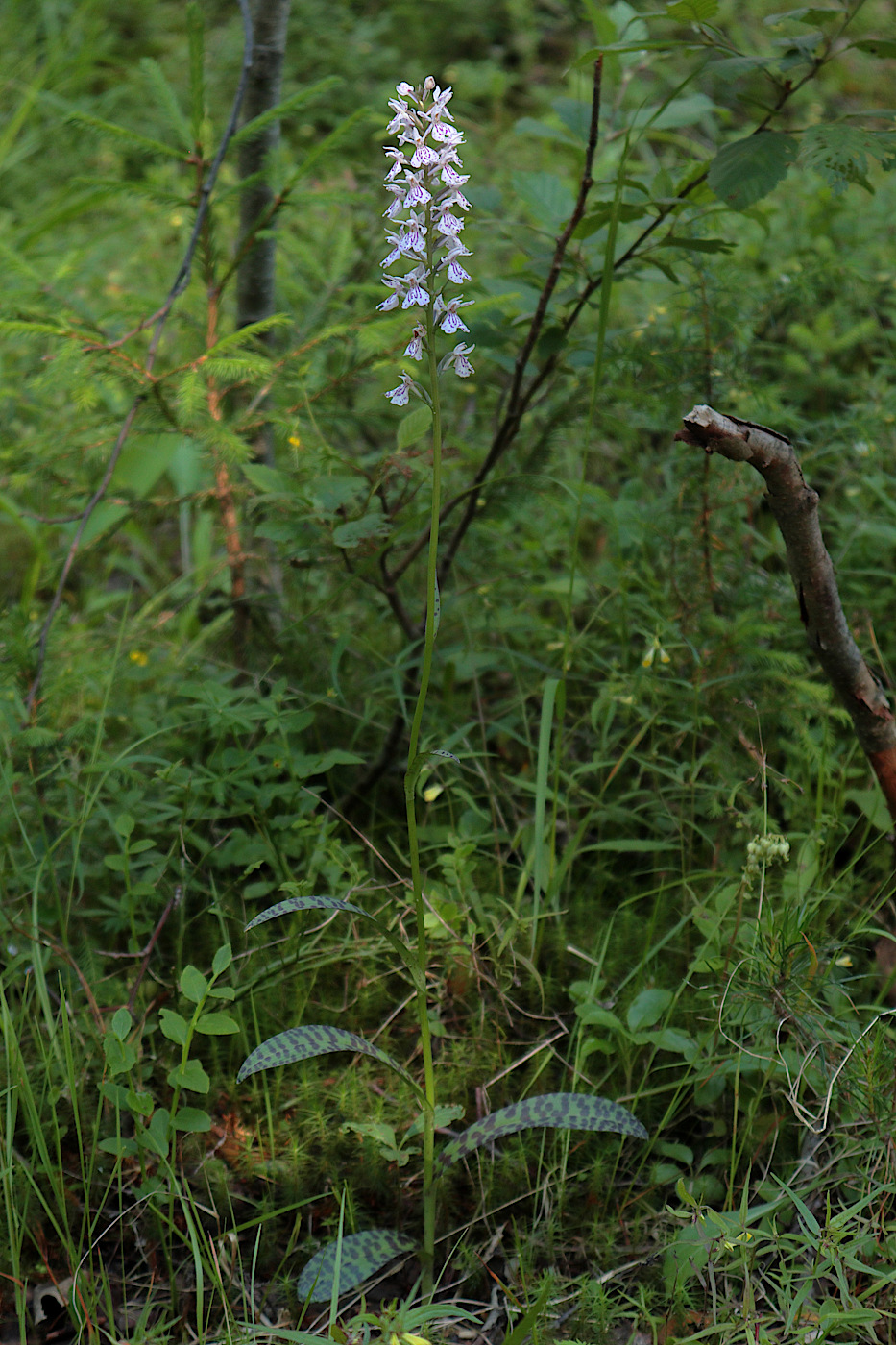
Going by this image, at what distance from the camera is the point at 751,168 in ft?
5.54

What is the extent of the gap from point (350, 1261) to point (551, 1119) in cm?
36

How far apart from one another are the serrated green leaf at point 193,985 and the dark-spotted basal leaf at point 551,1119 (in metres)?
0.45

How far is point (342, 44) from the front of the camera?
19.3 feet

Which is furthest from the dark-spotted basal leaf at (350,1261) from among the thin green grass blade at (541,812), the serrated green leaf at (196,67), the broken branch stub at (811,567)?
the serrated green leaf at (196,67)

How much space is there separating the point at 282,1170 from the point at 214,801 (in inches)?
32.0

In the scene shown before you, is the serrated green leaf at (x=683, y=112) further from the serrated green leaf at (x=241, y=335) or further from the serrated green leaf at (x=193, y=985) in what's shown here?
the serrated green leaf at (x=193, y=985)

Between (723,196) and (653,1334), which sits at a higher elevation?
(723,196)

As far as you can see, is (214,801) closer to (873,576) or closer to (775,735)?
(775,735)

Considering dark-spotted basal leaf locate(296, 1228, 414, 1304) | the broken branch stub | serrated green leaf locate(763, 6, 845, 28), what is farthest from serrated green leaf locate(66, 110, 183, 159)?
dark-spotted basal leaf locate(296, 1228, 414, 1304)

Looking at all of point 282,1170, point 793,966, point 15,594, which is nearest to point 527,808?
point 793,966

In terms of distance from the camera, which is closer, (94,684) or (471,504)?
(471,504)

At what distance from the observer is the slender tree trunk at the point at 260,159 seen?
7.77 feet

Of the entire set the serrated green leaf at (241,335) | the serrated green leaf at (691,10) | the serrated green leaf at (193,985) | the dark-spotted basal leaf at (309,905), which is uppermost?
the serrated green leaf at (691,10)

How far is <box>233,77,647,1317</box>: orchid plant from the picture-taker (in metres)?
1.36
